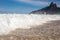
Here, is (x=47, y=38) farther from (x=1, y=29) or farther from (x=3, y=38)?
(x=1, y=29)

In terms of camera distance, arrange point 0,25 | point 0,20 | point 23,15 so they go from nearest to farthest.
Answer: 1. point 0,25
2. point 0,20
3. point 23,15

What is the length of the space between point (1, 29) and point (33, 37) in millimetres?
4830

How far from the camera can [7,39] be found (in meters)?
16.7

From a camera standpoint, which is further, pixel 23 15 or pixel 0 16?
pixel 23 15

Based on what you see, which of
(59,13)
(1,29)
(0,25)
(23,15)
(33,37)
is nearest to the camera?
(33,37)

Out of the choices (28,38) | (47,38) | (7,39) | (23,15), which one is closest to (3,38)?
(7,39)

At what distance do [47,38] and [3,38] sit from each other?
3703 millimetres

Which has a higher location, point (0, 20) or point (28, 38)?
point (0, 20)

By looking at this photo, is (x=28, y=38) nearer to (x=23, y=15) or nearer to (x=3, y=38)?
(x=3, y=38)

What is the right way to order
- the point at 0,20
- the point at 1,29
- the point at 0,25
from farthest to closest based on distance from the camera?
the point at 0,20
the point at 0,25
the point at 1,29

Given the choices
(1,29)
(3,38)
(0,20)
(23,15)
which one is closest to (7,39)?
(3,38)

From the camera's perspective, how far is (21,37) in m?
17.5

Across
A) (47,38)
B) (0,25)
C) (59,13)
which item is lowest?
(47,38)

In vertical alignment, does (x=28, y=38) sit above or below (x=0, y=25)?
below
